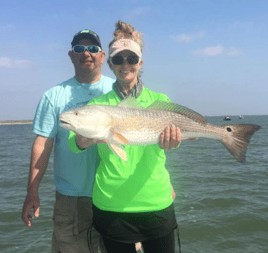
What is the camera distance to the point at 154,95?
11.7 feet

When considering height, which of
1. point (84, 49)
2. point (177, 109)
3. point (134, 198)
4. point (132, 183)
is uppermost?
point (84, 49)

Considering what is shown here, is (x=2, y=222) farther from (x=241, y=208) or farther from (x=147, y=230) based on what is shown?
(x=241, y=208)

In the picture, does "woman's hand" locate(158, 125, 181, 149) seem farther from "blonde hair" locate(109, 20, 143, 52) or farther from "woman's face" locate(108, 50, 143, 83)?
"blonde hair" locate(109, 20, 143, 52)

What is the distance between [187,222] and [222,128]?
595cm

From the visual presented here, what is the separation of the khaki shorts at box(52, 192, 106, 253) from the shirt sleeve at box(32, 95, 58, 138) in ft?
3.64

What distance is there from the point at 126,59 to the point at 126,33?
0.47m

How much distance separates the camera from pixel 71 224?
165 inches

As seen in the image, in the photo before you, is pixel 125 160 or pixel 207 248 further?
pixel 207 248

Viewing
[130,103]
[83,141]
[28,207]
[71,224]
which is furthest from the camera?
[71,224]

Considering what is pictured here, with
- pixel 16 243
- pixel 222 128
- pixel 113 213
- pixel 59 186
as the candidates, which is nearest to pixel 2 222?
pixel 16 243

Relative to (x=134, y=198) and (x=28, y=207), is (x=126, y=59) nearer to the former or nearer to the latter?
(x=134, y=198)

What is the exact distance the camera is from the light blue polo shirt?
4.01m

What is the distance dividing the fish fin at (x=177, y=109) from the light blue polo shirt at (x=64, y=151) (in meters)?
1.33

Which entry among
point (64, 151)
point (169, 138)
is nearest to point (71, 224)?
point (64, 151)
